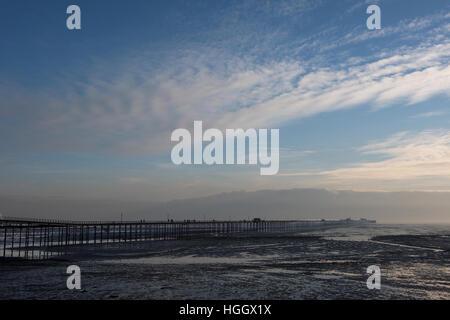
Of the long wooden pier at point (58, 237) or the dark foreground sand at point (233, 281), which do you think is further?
the long wooden pier at point (58, 237)

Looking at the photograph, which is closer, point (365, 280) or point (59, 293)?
point (59, 293)

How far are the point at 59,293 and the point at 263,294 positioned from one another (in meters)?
12.1

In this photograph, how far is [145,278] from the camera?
2508 cm

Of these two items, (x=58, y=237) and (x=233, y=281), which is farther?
(x=58, y=237)

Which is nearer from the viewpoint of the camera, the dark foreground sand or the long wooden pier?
the dark foreground sand

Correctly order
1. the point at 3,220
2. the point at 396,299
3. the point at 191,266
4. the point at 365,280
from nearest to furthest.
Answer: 1. the point at 396,299
2. the point at 365,280
3. the point at 191,266
4. the point at 3,220

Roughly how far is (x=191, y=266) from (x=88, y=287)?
11.3 metres

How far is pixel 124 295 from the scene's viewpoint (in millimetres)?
19594
